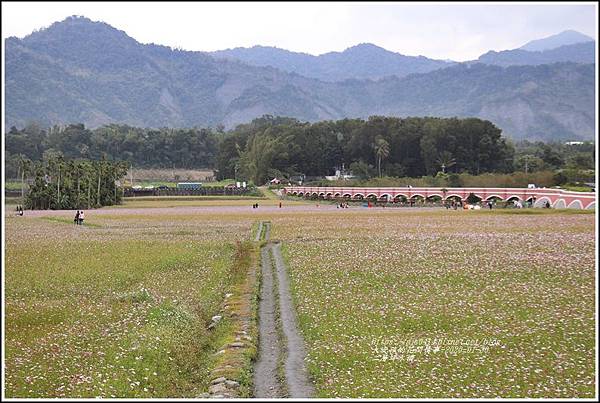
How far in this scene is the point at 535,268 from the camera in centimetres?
3030

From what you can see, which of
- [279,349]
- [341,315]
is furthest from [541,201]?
[279,349]

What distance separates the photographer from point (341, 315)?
22.4 metres

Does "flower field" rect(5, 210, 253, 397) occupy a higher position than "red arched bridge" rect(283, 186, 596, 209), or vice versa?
"red arched bridge" rect(283, 186, 596, 209)

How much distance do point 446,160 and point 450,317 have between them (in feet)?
509

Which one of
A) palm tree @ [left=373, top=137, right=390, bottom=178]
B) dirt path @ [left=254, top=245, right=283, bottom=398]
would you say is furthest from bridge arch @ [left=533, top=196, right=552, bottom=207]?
palm tree @ [left=373, top=137, right=390, bottom=178]

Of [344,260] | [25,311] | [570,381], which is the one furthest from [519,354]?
[344,260]

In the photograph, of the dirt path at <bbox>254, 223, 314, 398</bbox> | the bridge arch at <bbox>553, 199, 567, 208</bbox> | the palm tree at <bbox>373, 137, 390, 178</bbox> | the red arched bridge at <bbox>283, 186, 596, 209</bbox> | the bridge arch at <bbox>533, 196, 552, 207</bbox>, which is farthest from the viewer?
the palm tree at <bbox>373, 137, 390, 178</bbox>

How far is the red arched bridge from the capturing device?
8433 centimetres

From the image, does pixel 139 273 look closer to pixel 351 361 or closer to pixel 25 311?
pixel 25 311

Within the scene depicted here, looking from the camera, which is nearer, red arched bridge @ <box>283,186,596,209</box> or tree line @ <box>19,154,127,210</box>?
red arched bridge @ <box>283,186,596,209</box>

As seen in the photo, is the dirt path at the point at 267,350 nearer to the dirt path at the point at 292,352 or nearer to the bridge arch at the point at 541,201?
the dirt path at the point at 292,352

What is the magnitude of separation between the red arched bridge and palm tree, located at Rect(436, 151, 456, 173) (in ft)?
125

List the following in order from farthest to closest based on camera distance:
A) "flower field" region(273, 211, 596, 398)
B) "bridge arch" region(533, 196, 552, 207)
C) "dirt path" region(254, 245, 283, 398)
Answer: "bridge arch" region(533, 196, 552, 207)
"dirt path" region(254, 245, 283, 398)
"flower field" region(273, 211, 596, 398)

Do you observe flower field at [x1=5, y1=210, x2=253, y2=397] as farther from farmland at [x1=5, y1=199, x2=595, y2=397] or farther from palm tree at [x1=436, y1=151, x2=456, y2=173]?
palm tree at [x1=436, y1=151, x2=456, y2=173]
